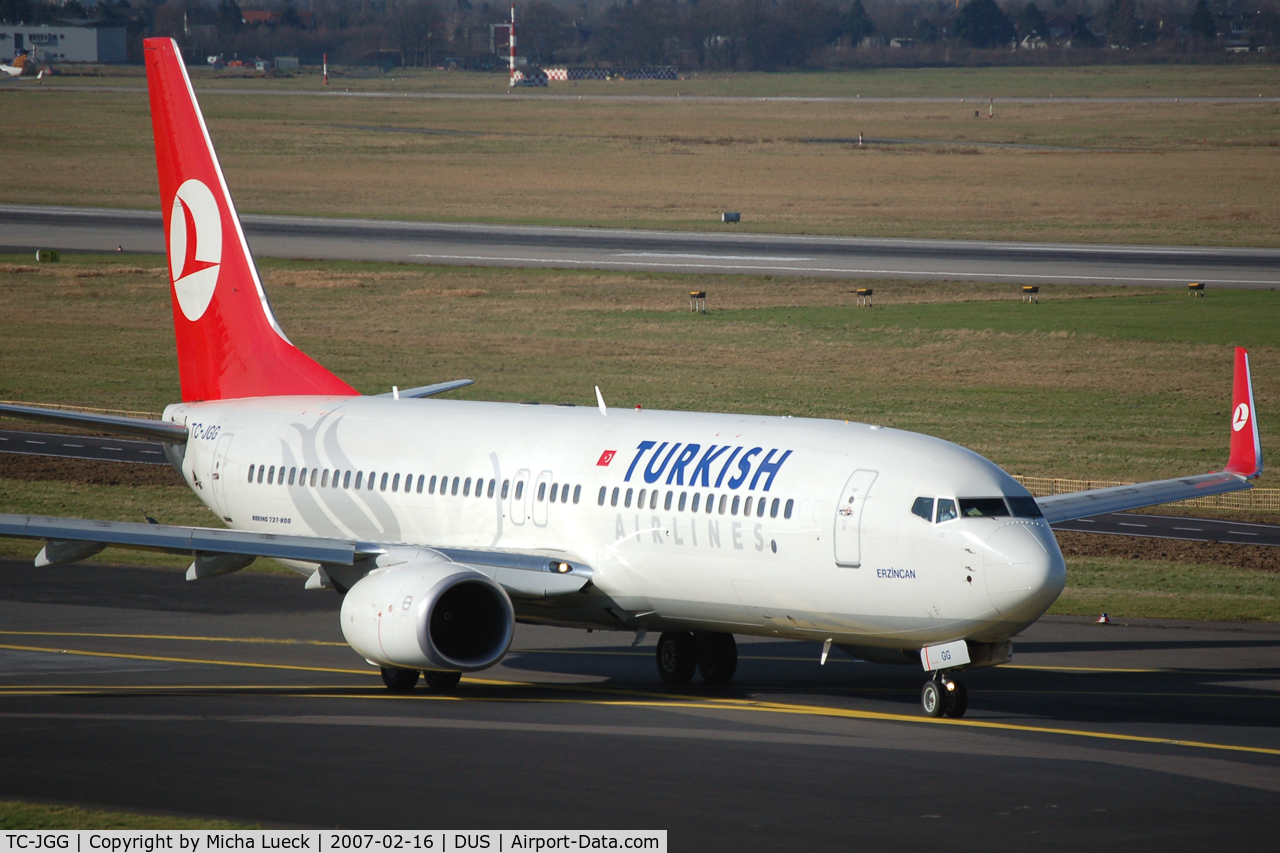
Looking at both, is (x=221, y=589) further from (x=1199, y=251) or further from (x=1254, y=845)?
(x=1199, y=251)

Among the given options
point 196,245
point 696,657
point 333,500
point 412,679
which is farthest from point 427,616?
point 196,245

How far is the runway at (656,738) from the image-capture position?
21.4 meters

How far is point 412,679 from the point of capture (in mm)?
31250

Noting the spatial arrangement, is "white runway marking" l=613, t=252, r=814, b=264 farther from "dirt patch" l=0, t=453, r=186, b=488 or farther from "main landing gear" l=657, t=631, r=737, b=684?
"main landing gear" l=657, t=631, r=737, b=684

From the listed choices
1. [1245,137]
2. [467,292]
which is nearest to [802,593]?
[467,292]

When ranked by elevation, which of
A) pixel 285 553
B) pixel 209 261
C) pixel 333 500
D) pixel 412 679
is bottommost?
pixel 412 679

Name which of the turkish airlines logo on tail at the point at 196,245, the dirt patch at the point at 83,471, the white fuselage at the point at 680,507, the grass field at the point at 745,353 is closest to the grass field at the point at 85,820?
the white fuselage at the point at 680,507

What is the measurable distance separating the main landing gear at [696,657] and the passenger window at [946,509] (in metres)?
6.72

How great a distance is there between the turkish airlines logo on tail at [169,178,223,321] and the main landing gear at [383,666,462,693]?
12139 mm

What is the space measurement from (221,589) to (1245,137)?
542 ft

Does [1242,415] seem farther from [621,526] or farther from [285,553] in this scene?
[285,553]

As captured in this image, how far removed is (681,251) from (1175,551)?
2687 inches

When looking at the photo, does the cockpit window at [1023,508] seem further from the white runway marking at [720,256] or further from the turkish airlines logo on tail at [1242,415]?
the white runway marking at [720,256]
